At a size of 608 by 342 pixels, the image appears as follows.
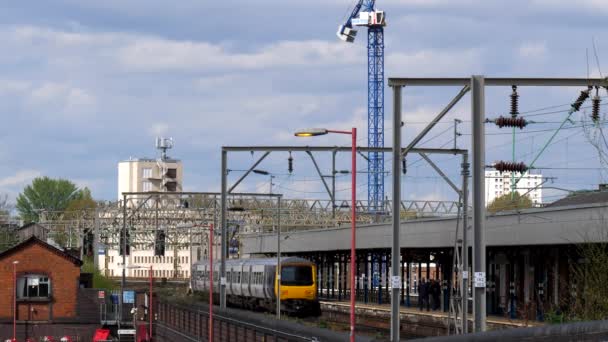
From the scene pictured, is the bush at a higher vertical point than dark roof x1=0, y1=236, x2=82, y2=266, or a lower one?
lower

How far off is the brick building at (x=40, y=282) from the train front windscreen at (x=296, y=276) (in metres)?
40.5

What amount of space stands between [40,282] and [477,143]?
260 ft

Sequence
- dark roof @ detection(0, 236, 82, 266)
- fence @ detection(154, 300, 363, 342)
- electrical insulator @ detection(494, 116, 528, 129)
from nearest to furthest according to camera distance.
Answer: electrical insulator @ detection(494, 116, 528, 129) → fence @ detection(154, 300, 363, 342) → dark roof @ detection(0, 236, 82, 266)

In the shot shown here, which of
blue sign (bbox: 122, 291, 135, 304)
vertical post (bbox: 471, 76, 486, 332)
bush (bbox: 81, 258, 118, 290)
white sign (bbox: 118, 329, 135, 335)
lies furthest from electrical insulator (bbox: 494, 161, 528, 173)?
bush (bbox: 81, 258, 118, 290)

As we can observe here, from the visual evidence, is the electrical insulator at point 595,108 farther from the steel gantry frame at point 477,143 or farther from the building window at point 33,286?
the building window at point 33,286

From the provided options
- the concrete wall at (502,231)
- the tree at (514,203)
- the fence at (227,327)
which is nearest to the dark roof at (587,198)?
the tree at (514,203)

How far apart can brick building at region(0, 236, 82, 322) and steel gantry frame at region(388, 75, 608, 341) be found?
7472 cm

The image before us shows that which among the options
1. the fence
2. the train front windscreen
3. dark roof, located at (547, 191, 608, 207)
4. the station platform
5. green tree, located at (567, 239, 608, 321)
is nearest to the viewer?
green tree, located at (567, 239, 608, 321)

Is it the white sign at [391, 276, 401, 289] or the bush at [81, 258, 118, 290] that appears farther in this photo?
the bush at [81, 258, 118, 290]

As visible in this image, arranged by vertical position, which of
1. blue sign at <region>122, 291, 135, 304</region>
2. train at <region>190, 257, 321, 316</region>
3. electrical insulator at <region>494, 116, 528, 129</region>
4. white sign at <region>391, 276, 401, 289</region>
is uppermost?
electrical insulator at <region>494, 116, 528, 129</region>

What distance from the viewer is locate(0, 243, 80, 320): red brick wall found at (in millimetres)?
102938

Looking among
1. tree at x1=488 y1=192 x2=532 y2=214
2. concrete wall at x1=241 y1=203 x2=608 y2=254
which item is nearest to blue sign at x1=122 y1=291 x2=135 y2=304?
concrete wall at x1=241 y1=203 x2=608 y2=254

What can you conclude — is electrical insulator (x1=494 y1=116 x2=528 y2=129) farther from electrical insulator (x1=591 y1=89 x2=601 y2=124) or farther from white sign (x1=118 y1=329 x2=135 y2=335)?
white sign (x1=118 y1=329 x2=135 y2=335)

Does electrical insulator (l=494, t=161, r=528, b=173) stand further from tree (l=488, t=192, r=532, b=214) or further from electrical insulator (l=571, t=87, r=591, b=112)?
tree (l=488, t=192, r=532, b=214)
